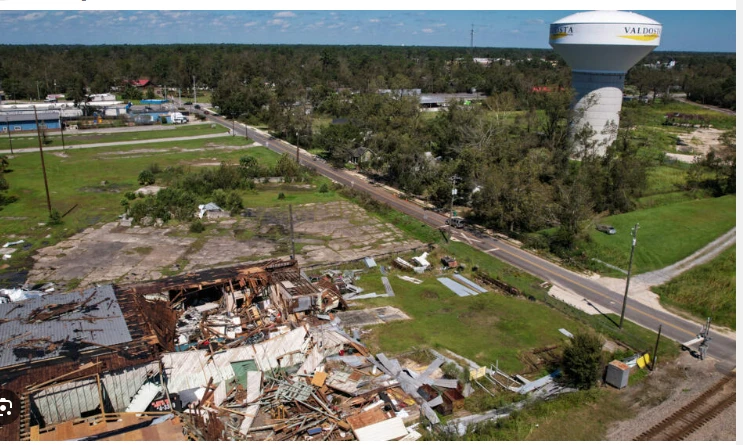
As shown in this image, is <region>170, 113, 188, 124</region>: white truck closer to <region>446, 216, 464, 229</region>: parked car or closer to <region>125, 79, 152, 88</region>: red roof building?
<region>125, 79, 152, 88</region>: red roof building

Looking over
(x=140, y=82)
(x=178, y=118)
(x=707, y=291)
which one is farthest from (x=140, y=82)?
(x=707, y=291)

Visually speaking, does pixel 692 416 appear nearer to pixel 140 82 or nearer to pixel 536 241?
pixel 536 241

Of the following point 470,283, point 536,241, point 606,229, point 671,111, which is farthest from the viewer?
point 671,111

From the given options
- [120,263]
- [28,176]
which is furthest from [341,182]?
[28,176]

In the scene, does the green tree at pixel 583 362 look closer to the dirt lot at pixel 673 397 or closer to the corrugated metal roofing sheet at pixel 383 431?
the dirt lot at pixel 673 397

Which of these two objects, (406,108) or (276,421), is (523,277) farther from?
(406,108)

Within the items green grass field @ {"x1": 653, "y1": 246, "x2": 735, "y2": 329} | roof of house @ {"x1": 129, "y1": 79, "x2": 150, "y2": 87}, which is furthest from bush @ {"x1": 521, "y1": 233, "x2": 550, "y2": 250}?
roof of house @ {"x1": 129, "y1": 79, "x2": 150, "y2": 87}

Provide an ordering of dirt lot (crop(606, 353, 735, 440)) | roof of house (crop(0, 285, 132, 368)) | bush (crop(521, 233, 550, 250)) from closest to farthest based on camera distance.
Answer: dirt lot (crop(606, 353, 735, 440))
roof of house (crop(0, 285, 132, 368))
bush (crop(521, 233, 550, 250))
